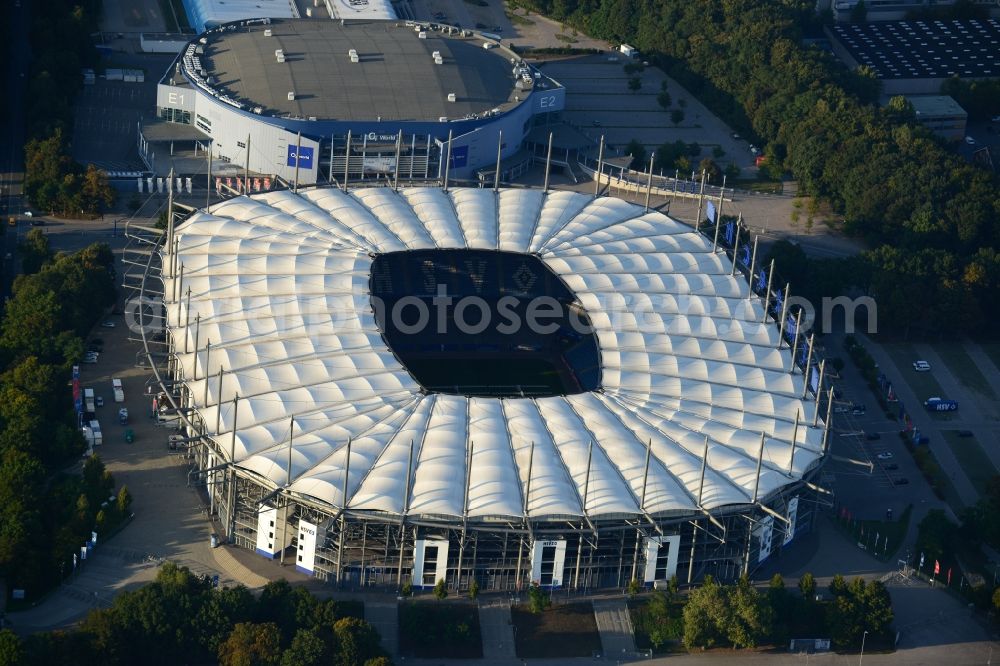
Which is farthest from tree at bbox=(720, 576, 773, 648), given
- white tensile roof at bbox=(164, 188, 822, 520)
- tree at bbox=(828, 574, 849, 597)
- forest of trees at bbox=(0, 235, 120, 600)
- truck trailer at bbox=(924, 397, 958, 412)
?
forest of trees at bbox=(0, 235, 120, 600)

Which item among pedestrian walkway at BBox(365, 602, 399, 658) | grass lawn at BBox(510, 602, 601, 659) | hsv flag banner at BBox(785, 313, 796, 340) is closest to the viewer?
pedestrian walkway at BBox(365, 602, 399, 658)

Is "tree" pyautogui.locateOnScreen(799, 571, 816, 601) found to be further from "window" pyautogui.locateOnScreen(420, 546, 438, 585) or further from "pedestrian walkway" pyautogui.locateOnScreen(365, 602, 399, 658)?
"pedestrian walkway" pyautogui.locateOnScreen(365, 602, 399, 658)

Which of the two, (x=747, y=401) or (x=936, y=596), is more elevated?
(x=747, y=401)

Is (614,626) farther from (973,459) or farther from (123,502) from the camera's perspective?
(973,459)

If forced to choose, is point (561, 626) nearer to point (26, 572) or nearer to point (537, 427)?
point (537, 427)

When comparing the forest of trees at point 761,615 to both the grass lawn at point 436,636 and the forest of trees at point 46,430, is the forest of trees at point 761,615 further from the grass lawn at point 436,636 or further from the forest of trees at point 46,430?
the forest of trees at point 46,430

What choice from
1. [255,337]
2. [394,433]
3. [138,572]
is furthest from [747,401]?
[138,572]

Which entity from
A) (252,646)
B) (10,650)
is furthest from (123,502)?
(10,650)
